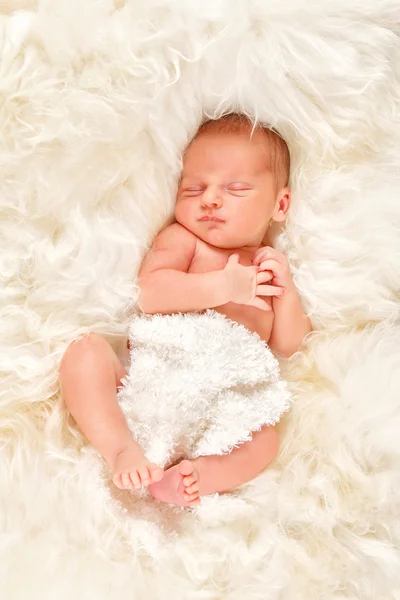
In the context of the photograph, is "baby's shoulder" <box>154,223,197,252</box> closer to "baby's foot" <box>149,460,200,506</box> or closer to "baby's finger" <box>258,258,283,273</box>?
"baby's finger" <box>258,258,283,273</box>

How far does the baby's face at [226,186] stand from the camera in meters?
1.33

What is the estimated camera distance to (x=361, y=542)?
3.72 feet

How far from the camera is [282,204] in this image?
54.9 inches

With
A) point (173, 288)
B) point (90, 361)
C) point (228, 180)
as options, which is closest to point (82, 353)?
point (90, 361)

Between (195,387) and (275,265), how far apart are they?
0.89ft

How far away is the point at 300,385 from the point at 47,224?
0.52m

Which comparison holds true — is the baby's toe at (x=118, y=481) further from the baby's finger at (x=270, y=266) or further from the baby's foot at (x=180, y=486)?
the baby's finger at (x=270, y=266)

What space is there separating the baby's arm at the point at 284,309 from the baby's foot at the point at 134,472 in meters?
0.37

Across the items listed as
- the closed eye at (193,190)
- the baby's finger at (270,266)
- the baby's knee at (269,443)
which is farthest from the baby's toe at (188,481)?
the closed eye at (193,190)

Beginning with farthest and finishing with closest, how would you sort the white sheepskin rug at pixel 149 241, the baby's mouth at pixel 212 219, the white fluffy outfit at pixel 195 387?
the baby's mouth at pixel 212 219, the white fluffy outfit at pixel 195 387, the white sheepskin rug at pixel 149 241

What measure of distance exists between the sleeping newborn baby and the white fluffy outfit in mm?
27

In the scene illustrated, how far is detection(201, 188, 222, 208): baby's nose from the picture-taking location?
1.31 meters

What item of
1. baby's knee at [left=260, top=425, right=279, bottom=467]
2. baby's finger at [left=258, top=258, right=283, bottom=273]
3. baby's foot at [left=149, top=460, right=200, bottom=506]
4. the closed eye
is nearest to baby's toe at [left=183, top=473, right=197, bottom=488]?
baby's foot at [left=149, top=460, right=200, bottom=506]

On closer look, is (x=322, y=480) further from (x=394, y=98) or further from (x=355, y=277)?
(x=394, y=98)
